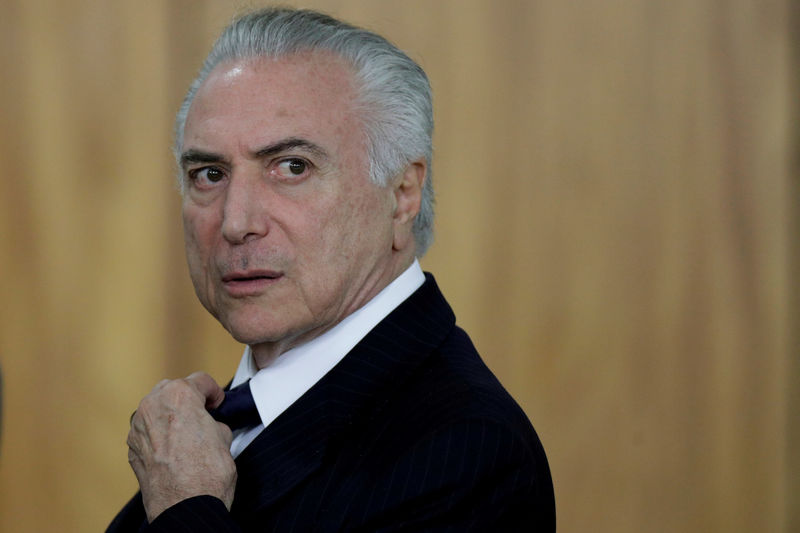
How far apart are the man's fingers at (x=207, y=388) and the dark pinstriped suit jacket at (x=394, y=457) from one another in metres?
0.18

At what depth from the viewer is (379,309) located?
1553 mm

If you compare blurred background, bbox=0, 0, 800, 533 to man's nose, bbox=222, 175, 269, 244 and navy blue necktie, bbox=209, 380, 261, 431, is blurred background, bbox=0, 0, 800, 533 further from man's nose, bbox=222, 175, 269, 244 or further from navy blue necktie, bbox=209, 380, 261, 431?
man's nose, bbox=222, 175, 269, 244

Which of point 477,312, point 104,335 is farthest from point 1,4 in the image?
point 477,312

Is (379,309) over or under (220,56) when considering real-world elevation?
under

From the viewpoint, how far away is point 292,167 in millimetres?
1528

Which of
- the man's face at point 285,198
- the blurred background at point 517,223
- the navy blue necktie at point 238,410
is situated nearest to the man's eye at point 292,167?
the man's face at point 285,198

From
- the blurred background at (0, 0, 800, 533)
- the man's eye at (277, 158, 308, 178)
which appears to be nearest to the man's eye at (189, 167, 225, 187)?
the man's eye at (277, 158, 308, 178)

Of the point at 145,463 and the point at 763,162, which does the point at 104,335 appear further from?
the point at 763,162

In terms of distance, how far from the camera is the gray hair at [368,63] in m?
1.57

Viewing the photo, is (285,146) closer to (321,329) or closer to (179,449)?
(321,329)

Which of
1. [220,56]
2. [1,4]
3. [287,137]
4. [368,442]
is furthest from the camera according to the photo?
[1,4]

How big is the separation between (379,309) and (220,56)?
1.57ft

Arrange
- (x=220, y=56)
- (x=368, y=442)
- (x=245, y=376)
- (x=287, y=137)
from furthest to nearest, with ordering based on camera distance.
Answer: (x=245, y=376) → (x=220, y=56) → (x=287, y=137) → (x=368, y=442)

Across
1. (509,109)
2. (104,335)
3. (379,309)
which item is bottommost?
(104,335)
